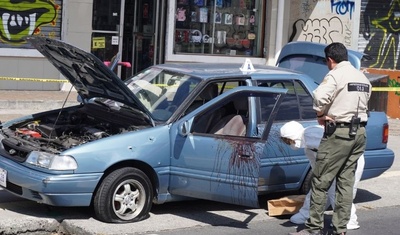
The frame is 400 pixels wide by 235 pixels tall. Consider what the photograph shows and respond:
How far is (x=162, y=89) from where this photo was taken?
26.6ft

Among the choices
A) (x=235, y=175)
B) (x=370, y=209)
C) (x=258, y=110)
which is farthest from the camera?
(x=370, y=209)

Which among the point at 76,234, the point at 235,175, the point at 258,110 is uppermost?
the point at 258,110

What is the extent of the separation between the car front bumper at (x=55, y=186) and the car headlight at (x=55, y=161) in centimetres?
7

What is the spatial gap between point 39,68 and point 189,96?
8.76m

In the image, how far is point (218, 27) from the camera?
1808cm

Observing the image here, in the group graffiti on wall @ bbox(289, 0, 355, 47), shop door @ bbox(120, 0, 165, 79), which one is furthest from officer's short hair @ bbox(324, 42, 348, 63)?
graffiti on wall @ bbox(289, 0, 355, 47)

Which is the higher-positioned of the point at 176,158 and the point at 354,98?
the point at 354,98

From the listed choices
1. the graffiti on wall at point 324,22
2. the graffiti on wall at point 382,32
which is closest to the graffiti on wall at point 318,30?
the graffiti on wall at point 324,22

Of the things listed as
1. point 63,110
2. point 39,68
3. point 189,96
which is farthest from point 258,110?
point 39,68

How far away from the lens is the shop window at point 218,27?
17.5m

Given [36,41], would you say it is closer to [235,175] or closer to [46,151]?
[46,151]

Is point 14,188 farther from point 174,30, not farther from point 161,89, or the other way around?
point 174,30

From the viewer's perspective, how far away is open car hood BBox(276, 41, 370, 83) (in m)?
9.13

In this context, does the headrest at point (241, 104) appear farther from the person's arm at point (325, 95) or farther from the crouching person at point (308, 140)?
the person's arm at point (325, 95)
